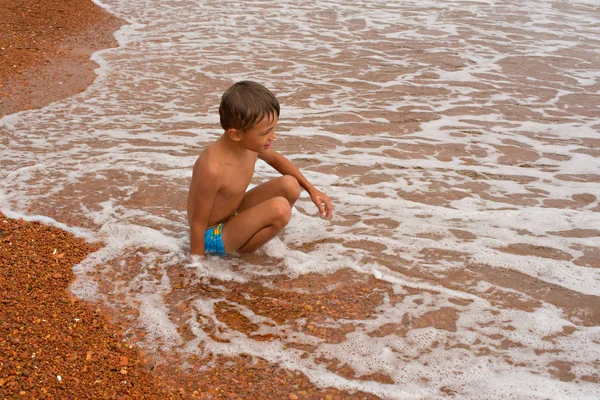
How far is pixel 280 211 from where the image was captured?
3369mm

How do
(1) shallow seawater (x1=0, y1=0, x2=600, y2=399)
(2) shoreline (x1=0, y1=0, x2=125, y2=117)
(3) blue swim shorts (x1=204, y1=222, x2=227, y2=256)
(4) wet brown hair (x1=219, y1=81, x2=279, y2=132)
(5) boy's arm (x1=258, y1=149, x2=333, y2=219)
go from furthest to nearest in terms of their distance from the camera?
(2) shoreline (x1=0, y1=0, x2=125, y2=117), (5) boy's arm (x1=258, y1=149, x2=333, y2=219), (3) blue swim shorts (x1=204, y1=222, x2=227, y2=256), (4) wet brown hair (x1=219, y1=81, x2=279, y2=132), (1) shallow seawater (x1=0, y1=0, x2=600, y2=399)

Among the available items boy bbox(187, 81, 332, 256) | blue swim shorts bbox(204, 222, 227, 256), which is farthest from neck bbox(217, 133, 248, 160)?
blue swim shorts bbox(204, 222, 227, 256)

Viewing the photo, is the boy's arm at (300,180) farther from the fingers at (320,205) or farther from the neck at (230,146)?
the neck at (230,146)

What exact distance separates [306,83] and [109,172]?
3.27 m

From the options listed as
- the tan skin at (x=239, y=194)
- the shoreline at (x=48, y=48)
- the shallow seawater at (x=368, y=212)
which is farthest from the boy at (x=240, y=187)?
the shoreline at (x=48, y=48)

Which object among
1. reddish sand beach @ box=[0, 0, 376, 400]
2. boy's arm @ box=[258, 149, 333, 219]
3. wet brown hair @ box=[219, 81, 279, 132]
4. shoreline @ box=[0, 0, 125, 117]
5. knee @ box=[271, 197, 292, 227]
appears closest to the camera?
reddish sand beach @ box=[0, 0, 376, 400]

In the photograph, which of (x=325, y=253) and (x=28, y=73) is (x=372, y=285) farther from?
(x=28, y=73)

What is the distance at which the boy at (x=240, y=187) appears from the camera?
3.15 metres

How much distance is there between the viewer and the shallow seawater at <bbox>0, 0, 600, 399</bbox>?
282 cm

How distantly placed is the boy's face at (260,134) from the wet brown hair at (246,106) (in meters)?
0.02

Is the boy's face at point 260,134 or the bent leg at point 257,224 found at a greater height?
the boy's face at point 260,134

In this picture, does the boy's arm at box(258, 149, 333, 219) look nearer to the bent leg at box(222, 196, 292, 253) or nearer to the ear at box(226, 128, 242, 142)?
the bent leg at box(222, 196, 292, 253)

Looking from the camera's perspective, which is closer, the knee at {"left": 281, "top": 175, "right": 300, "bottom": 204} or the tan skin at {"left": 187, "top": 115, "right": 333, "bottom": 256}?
the tan skin at {"left": 187, "top": 115, "right": 333, "bottom": 256}

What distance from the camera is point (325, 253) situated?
3.65 metres
